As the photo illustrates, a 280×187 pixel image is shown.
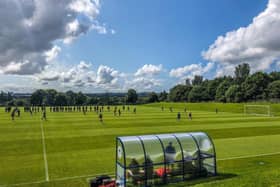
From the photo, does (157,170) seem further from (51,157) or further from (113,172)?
(51,157)

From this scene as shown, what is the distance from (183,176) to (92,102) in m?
148

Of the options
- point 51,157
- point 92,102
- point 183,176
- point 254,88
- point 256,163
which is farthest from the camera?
point 92,102

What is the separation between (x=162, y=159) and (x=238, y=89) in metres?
101

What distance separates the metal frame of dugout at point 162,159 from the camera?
1065 centimetres

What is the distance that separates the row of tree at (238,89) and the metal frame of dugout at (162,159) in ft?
309

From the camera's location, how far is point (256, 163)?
50.0ft

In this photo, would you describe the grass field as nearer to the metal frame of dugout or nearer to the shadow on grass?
the shadow on grass

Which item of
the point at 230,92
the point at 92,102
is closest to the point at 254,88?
the point at 230,92

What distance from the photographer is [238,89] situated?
10438cm

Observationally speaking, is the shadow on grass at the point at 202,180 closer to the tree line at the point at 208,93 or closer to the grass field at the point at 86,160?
the grass field at the point at 86,160

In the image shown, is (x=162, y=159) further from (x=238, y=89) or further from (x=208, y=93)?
(x=208, y=93)

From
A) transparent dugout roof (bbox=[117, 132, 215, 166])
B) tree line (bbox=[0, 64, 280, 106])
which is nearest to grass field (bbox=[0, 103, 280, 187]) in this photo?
transparent dugout roof (bbox=[117, 132, 215, 166])

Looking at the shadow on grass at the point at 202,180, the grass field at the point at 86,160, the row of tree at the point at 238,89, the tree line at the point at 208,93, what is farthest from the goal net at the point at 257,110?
the shadow on grass at the point at 202,180

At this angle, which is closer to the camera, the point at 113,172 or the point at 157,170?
the point at 157,170
